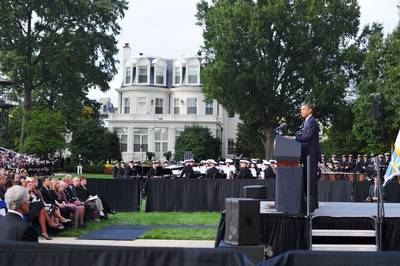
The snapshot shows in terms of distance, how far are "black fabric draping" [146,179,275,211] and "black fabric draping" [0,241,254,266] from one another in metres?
19.2

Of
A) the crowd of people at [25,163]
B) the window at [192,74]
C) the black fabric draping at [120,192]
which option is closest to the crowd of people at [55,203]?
the black fabric draping at [120,192]

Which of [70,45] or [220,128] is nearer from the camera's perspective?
[70,45]

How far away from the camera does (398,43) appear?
41.6 metres

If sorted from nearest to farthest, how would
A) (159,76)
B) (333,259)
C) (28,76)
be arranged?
1. (333,259)
2. (28,76)
3. (159,76)

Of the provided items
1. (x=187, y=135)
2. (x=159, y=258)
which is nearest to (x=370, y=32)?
(x=187, y=135)

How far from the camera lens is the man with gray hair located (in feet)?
20.7

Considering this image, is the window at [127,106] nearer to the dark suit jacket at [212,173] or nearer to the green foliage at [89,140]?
the green foliage at [89,140]

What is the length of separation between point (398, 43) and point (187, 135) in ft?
91.7

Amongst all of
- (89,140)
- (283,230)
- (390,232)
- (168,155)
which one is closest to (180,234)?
(283,230)

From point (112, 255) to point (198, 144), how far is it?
58.8 meters

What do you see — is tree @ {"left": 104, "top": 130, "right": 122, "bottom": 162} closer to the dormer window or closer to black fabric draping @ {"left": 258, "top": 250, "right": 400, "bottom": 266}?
the dormer window

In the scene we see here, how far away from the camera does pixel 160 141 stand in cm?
7162

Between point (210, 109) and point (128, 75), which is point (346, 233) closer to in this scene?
point (210, 109)

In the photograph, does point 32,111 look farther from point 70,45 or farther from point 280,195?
point 280,195
